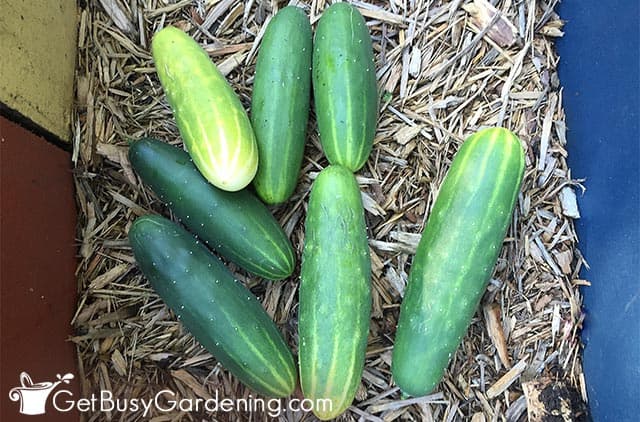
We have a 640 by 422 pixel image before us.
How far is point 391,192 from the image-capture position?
1.83 metres

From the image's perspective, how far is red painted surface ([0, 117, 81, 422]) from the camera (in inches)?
58.1

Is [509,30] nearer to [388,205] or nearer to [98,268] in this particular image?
[388,205]

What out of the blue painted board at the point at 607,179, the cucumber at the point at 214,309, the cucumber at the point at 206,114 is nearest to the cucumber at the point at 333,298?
the cucumber at the point at 214,309

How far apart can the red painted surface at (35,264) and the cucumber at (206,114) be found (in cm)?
38

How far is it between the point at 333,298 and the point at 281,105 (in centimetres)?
49

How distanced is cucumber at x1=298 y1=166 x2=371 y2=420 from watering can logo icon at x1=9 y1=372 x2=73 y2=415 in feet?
1.99

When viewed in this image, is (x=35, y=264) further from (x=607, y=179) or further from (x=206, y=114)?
(x=607, y=179)

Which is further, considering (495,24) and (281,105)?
(495,24)

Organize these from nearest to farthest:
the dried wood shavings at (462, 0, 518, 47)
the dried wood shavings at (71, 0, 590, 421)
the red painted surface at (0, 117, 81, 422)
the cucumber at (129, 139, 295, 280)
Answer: the red painted surface at (0, 117, 81, 422)
the cucumber at (129, 139, 295, 280)
the dried wood shavings at (71, 0, 590, 421)
the dried wood shavings at (462, 0, 518, 47)

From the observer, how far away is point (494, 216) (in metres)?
1.52

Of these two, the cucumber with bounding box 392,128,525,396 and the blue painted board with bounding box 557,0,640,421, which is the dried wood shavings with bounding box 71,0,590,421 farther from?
the cucumber with bounding box 392,128,525,396

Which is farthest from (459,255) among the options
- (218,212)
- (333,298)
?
(218,212)

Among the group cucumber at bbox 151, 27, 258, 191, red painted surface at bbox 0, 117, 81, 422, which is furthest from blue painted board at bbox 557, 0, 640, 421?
red painted surface at bbox 0, 117, 81, 422

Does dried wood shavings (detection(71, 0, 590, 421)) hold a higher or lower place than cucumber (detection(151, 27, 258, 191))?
lower
